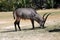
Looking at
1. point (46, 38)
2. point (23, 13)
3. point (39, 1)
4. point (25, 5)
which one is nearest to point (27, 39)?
point (46, 38)

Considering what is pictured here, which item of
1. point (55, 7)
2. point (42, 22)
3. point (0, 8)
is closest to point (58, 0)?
point (55, 7)

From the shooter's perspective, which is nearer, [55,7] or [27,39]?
[27,39]

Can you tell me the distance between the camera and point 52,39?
8.73 meters

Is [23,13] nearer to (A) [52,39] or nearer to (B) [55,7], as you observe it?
(A) [52,39]

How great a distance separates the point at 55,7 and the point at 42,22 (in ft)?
40.0

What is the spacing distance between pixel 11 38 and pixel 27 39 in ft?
2.42

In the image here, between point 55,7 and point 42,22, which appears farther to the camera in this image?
point 55,7

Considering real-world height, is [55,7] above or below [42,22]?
below

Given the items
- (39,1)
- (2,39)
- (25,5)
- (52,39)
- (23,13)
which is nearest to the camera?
(52,39)

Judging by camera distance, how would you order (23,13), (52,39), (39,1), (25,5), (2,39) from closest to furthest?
(52,39)
(2,39)
(23,13)
(25,5)
(39,1)

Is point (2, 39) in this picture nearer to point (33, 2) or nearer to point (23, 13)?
point (23, 13)

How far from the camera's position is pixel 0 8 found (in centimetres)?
2333

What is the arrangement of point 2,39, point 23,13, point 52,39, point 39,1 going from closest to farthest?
point 52,39 → point 2,39 → point 23,13 → point 39,1

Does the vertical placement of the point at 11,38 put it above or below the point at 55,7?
above
